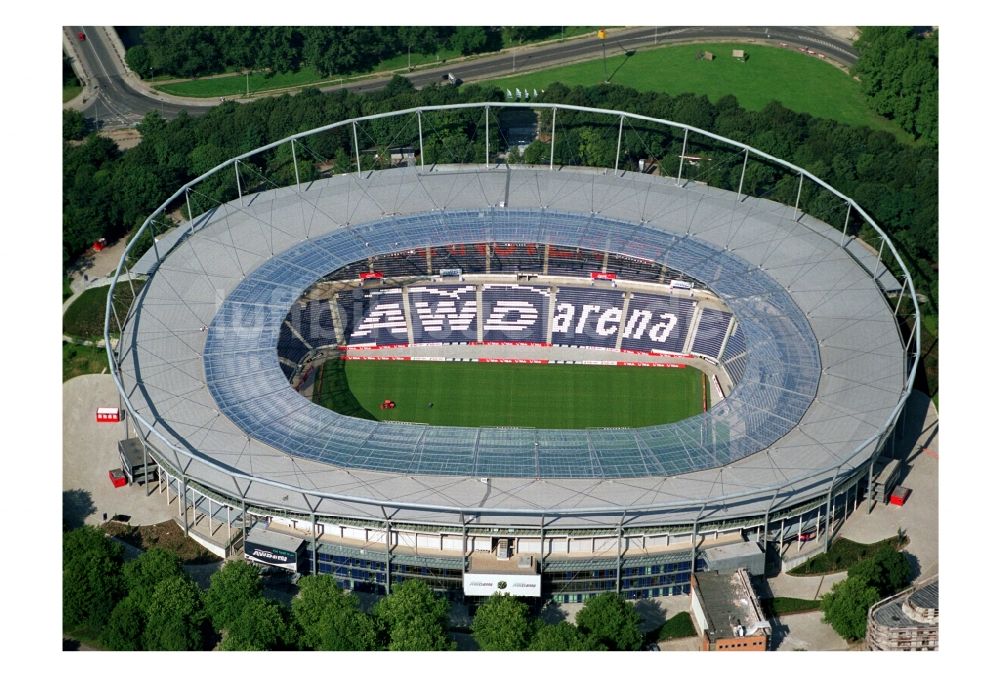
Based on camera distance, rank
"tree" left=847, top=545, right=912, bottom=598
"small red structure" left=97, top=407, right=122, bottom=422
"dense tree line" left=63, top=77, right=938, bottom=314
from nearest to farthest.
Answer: "tree" left=847, top=545, right=912, bottom=598
"small red structure" left=97, top=407, right=122, bottom=422
"dense tree line" left=63, top=77, right=938, bottom=314

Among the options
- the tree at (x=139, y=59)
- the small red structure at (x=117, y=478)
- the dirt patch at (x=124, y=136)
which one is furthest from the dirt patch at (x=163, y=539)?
the tree at (x=139, y=59)

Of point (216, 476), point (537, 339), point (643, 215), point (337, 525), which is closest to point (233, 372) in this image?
point (216, 476)

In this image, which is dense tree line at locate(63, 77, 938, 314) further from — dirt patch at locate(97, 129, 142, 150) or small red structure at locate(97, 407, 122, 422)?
A: small red structure at locate(97, 407, 122, 422)

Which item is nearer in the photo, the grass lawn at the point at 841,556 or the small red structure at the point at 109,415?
the grass lawn at the point at 841,556

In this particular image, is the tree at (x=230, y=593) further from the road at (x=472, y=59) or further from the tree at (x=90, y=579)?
the road at (x=472, y=59)

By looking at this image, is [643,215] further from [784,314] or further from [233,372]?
[233,372]

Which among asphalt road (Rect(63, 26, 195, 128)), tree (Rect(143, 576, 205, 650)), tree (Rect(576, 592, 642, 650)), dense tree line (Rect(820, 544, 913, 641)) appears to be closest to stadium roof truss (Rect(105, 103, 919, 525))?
tree (Rect(576, 592, 642, 650))
